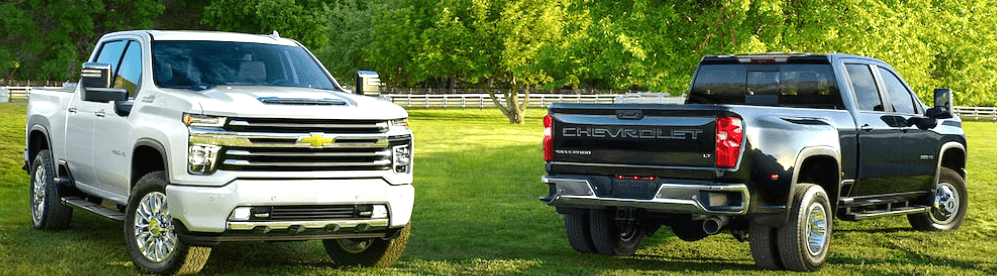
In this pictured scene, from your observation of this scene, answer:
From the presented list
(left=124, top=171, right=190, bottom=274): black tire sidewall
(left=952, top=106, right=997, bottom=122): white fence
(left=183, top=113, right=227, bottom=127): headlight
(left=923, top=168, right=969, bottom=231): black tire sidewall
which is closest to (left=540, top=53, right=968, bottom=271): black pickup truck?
(left=923, top=168, right=969, bottom=231): black tire sidewall

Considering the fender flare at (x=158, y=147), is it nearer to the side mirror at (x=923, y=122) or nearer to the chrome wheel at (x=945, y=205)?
the side mirror at (x=923, y=122)

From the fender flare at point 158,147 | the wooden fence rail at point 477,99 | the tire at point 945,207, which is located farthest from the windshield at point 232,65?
the wooden fence rail at point 477,99

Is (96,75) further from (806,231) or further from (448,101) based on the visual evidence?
(448,101)

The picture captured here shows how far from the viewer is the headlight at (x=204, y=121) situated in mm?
8711

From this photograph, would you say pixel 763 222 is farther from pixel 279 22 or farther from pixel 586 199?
pixel 279 22

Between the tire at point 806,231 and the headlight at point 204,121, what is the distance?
4211 millimetres

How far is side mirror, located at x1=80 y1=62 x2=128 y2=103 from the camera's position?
987 cm

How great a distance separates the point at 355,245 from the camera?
10352 millimetres

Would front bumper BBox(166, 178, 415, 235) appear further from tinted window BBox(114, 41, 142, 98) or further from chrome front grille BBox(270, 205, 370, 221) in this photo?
tinted window BBox(114, 41, 142, 98)

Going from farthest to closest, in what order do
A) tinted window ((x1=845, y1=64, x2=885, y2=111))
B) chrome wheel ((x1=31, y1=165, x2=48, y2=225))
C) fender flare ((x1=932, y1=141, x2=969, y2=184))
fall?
fender flare ((x1=932, y1=141, x2=969, y2=184)) → chrome wheel ((x1=31, y1=165, x2=48, y2=225)) → tinted window ((x1=845, y1=64, x2=885, y2=111))

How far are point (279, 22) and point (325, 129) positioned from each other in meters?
53.8

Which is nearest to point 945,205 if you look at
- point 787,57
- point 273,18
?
point 787,57

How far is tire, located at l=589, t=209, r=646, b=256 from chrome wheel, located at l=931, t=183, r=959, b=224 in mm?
3612

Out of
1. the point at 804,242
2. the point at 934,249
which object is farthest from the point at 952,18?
the point at 804,242
